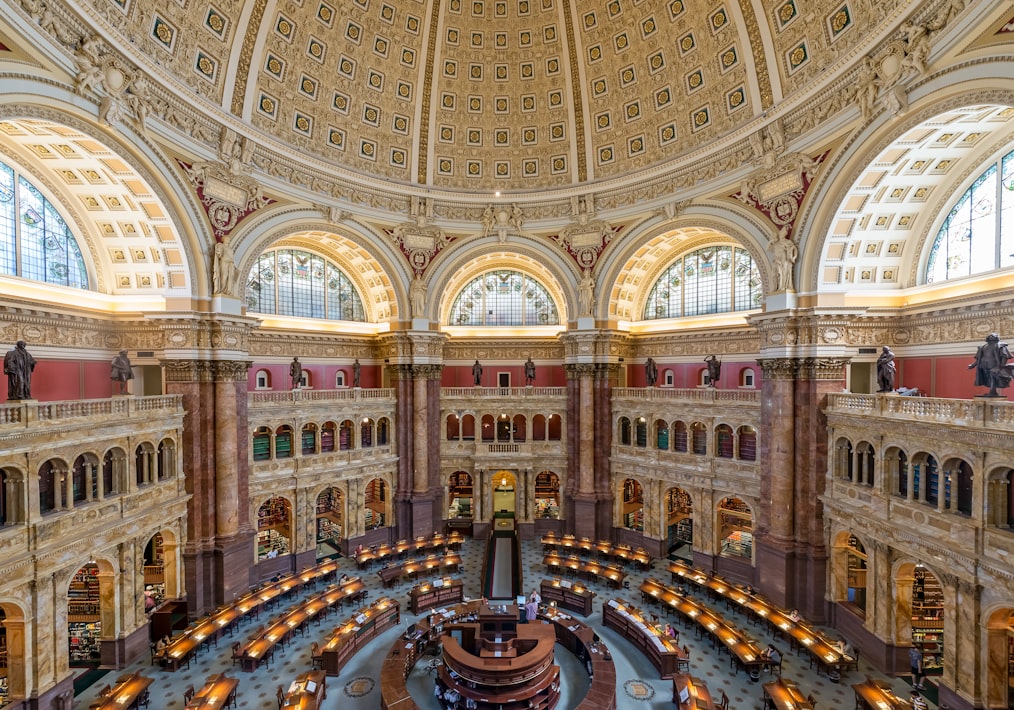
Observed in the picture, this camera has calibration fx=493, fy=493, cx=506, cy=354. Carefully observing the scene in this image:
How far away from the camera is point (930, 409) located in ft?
52.7

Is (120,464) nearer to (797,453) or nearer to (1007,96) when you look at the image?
(797,453)

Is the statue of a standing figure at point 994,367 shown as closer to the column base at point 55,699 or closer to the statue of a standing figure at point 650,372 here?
the statue of a standing figure at point 650,372

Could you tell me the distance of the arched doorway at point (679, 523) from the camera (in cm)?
2947

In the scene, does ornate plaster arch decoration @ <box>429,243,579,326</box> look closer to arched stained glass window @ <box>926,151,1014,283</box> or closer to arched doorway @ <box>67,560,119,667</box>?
arched stained glass window @ <box>926,151,1014,283</box>

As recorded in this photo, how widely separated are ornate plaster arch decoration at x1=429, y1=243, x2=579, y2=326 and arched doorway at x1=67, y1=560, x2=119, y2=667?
2021cm

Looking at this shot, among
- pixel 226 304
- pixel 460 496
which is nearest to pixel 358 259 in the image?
pixel 226 304

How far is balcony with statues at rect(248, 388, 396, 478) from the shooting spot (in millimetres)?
25859

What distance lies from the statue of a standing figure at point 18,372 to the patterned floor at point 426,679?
1053 centimetres

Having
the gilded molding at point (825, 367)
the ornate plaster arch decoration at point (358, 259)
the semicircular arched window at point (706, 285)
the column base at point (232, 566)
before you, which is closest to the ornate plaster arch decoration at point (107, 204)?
the ornate plaster arch decoration at point (358, 259)

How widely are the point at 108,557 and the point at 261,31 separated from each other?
23.2 meters

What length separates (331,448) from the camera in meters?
29.4

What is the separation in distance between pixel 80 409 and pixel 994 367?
28.9m

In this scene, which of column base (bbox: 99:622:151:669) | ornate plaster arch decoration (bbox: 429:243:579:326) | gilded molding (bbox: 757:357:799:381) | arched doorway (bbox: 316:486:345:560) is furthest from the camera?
ornate plaster arch decoration (bbox: 429:243:579:326)

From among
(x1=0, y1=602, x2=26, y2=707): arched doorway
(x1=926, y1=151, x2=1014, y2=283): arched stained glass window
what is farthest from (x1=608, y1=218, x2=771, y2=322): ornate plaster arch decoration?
(x1=0, y1=602, x2=26, y2=707): arched doorway
